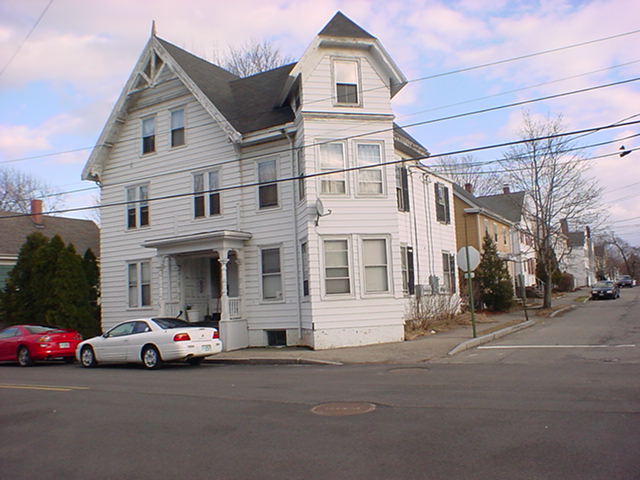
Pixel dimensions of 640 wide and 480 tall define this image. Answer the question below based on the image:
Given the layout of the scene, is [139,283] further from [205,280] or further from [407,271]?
[407,271]

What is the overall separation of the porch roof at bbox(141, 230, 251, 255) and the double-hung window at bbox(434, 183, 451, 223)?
1036cm

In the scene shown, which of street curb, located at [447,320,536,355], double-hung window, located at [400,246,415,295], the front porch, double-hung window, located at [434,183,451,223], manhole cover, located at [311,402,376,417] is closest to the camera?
manhole cover, located at [311,402,376,417]

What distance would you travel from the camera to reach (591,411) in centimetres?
743

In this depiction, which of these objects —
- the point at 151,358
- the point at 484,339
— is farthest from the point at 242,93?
the point at 484,339

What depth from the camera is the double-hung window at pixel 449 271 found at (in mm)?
26469

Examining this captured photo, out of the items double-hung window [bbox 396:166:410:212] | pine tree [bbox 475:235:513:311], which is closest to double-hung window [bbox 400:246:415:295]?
double-hung window [bbox 396:166:410:212]

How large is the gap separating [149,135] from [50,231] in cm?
1665

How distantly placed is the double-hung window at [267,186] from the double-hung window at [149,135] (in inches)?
209

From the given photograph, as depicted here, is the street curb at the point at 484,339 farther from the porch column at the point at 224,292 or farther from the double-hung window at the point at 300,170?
the porch column at the point at 224,292

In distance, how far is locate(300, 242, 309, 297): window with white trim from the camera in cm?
1828

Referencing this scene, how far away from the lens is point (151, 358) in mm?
15742

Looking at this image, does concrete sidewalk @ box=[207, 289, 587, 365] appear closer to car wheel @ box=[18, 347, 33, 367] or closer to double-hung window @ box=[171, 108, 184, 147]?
car wheel @ box=[18, 347, 33, 367]

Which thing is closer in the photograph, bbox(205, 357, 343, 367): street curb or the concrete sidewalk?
the concrete sidewalk

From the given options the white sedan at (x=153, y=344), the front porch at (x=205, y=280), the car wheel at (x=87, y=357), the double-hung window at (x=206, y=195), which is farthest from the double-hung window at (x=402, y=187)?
the car wheel at (x=87, y=357)
